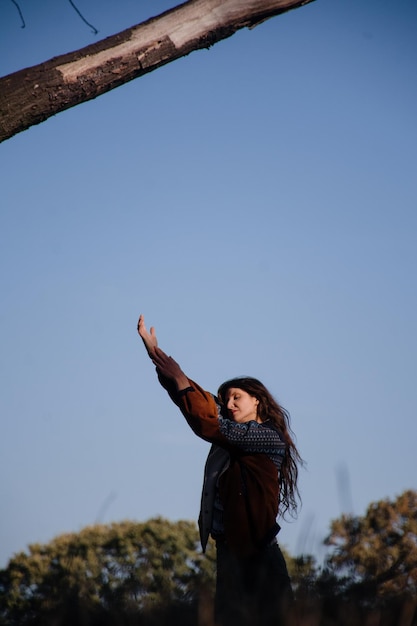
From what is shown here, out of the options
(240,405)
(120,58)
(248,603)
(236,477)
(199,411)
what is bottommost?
(248,603)

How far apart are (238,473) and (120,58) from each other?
2.32 metres

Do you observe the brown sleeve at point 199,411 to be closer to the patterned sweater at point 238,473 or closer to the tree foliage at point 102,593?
the patterned sweater at point 238,473

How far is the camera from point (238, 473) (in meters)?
4.44

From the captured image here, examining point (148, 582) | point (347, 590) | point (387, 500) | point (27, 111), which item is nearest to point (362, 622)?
point (347, 590)

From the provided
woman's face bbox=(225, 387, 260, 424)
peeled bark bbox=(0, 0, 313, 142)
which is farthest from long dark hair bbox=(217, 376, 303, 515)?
peeled bark bbox=(0, 0, 313, 142)

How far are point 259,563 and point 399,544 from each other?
0.84 m

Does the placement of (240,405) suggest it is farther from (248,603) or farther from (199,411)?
(248,603)

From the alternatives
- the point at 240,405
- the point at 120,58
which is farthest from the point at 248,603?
the point at 120,58

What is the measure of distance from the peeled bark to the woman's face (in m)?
2.13

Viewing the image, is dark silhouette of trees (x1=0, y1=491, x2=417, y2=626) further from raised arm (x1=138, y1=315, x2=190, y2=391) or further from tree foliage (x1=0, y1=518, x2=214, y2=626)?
raised arm (x1=138, y1=315, x2=190, y2=391)

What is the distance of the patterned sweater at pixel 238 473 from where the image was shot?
14.2 ft

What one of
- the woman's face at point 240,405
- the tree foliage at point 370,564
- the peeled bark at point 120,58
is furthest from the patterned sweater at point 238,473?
the peeled bark at point 120,58

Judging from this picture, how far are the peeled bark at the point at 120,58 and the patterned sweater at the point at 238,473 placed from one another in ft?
5.58

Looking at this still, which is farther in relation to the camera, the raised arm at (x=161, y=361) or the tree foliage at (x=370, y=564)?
the raised arm at (x=161, y=361)
